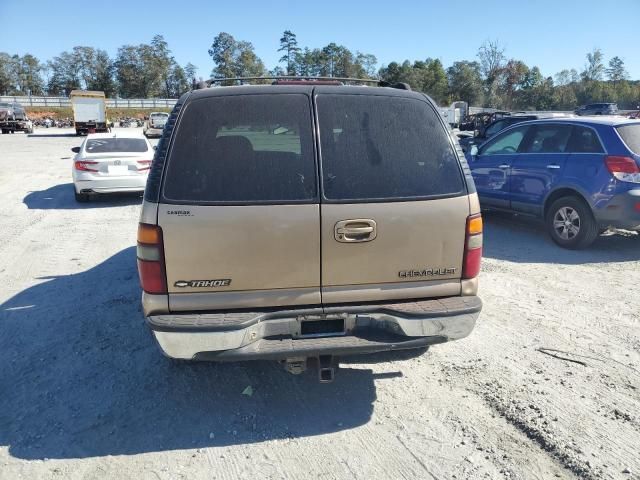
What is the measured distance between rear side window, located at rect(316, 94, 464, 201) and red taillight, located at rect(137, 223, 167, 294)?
101 cm

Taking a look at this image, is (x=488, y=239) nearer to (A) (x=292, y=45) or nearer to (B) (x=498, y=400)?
(B) (x=498, y=400)

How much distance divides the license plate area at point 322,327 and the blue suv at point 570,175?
498 cm

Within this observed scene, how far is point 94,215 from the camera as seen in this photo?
30.4 ft

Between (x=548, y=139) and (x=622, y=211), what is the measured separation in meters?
1.61

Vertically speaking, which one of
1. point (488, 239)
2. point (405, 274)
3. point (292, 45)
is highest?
point (292, 45)

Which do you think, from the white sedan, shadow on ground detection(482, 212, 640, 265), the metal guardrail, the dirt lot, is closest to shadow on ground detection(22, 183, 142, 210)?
the white sedan

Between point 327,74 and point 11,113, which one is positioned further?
point 327,74

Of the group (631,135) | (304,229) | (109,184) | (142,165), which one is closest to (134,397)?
(304,229)

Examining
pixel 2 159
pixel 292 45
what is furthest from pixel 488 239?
pixel 292 45

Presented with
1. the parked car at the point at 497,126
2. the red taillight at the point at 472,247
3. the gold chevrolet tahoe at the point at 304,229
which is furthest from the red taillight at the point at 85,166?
the parked car at the point at 497,126

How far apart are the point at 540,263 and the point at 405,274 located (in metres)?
3.96

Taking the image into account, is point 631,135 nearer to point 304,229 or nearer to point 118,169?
point 304,229

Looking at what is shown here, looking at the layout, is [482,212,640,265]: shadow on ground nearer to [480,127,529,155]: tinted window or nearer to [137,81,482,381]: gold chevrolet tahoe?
[480,127,529,155]: tinted window

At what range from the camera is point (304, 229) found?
281 centimetres
